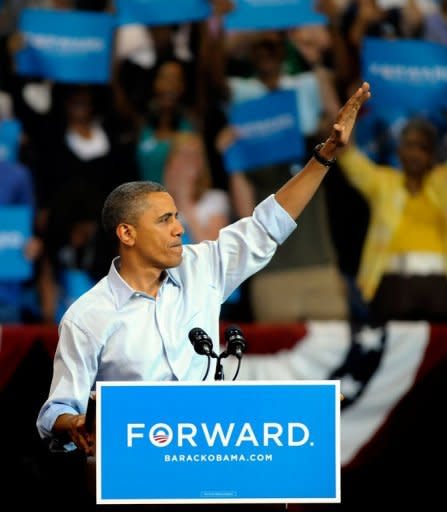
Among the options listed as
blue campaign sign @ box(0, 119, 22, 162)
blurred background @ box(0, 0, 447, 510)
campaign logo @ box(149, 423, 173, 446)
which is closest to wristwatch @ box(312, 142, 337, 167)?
campaign logo @ box(149, 423, 173, 446)

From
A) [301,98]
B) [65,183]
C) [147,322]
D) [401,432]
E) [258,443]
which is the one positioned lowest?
[401,432]

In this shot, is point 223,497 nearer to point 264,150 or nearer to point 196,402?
point 196,402

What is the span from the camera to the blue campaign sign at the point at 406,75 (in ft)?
20.6

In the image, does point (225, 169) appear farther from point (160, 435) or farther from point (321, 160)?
point (160, 435)

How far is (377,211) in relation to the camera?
614cm

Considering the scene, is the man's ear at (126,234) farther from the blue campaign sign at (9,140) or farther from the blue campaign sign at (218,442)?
the blue campaign sign at (9,140)

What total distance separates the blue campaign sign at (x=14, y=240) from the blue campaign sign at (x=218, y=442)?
10.8 ft

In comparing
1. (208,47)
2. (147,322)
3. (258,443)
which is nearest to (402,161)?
(208,47)

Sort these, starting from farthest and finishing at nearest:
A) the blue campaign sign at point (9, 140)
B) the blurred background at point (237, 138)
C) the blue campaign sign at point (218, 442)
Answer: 1. the blue campaign sign at point (9, 140)
2. the blurred background at point (237, 138)
3. the blue campaign sign at point (218, 442)

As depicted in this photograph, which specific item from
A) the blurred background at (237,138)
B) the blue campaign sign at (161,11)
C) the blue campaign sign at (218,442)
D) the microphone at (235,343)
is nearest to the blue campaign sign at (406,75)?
the blurred background at (237,138)

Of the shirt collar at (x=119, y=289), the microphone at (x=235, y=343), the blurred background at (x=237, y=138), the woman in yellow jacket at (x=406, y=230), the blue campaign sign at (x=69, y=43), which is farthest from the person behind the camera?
the blue campaign sign at (x=69, y=43)

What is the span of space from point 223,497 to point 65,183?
3.42 metres

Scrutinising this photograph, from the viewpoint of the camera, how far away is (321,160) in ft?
11.5

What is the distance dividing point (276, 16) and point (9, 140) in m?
1.36
